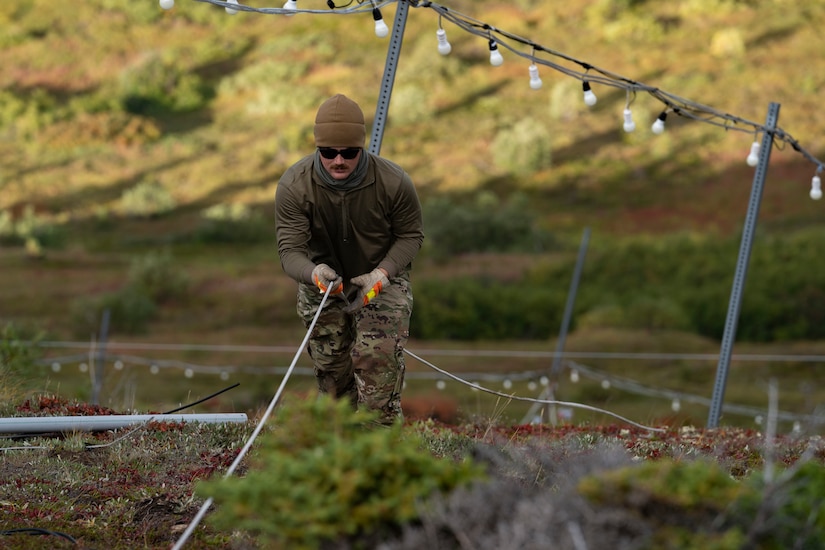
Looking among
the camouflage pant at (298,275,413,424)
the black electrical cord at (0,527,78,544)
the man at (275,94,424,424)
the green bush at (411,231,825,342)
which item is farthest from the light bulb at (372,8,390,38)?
the green bush at (411,231,825,342)

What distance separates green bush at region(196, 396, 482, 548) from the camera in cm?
353

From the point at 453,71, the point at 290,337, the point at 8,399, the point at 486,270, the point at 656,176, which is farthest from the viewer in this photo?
the point at 453,71

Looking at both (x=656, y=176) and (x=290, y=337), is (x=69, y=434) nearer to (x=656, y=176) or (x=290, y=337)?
(x=290, y=337)

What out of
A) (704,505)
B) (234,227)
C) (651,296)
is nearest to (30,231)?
(234,227)

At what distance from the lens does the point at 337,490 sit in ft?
11.7

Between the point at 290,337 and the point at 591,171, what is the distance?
19.2 meters

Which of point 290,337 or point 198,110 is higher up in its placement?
point 198,110

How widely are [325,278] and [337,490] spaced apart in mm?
2839

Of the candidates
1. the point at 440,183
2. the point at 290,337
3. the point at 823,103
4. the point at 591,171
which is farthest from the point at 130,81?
the point at 823,103

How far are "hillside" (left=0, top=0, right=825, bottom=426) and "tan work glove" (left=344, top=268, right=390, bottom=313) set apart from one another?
2163cm

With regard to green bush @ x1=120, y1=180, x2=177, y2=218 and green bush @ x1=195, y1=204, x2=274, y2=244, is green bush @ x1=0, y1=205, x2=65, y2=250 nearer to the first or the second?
green bush @ x1=120, y1=180, x2=177, y2=218

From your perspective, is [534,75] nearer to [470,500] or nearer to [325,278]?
[325,278]

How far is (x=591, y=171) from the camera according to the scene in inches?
1766

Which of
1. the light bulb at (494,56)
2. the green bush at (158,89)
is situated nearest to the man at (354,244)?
the light bulb at (494,56)
